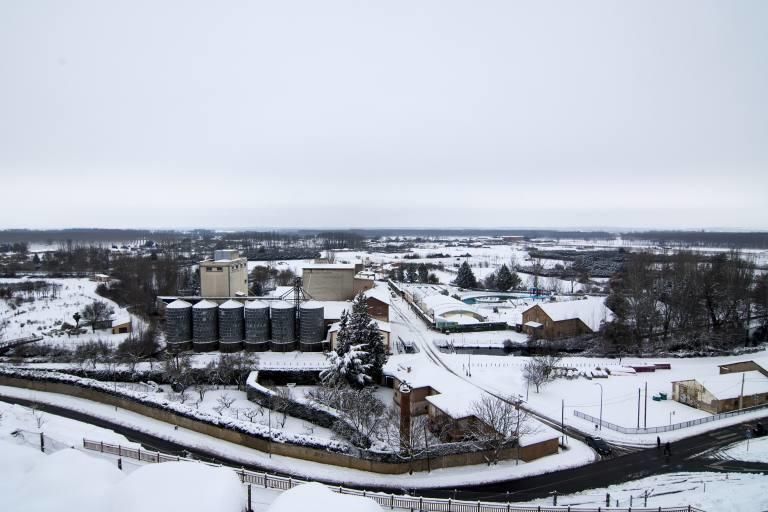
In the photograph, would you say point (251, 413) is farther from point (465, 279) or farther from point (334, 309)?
point (465, 279)

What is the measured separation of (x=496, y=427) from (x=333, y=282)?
25862 millimetres

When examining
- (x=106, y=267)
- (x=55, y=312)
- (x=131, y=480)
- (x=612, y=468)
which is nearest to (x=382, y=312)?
(x=612, y=468)

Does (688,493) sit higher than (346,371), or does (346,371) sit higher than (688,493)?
(346,371)

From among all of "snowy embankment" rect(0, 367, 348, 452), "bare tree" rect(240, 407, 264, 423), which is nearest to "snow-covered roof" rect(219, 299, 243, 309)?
"snowy embankment" rect(0, 367, 348, 452)

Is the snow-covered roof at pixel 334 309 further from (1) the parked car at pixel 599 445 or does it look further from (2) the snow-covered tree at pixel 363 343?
(1) the parked car at pixel 599 445

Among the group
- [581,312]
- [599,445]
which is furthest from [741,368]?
[599,445]

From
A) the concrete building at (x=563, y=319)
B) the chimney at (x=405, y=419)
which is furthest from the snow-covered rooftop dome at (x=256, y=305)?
the concrete building at (x=563, y=319)

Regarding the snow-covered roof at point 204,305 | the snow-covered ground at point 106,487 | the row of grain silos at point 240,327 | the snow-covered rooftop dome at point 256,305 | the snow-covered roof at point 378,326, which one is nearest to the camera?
the snow-covered ground at point 106,487

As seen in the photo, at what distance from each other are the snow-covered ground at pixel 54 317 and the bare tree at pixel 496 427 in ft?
90.7

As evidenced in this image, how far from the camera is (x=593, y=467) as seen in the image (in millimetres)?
18312

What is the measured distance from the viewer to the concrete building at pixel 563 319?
4047 cm

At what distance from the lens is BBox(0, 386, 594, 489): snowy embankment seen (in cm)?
1702

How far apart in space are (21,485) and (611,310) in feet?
146

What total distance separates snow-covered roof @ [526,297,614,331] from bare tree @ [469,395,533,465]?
22.6 metres
